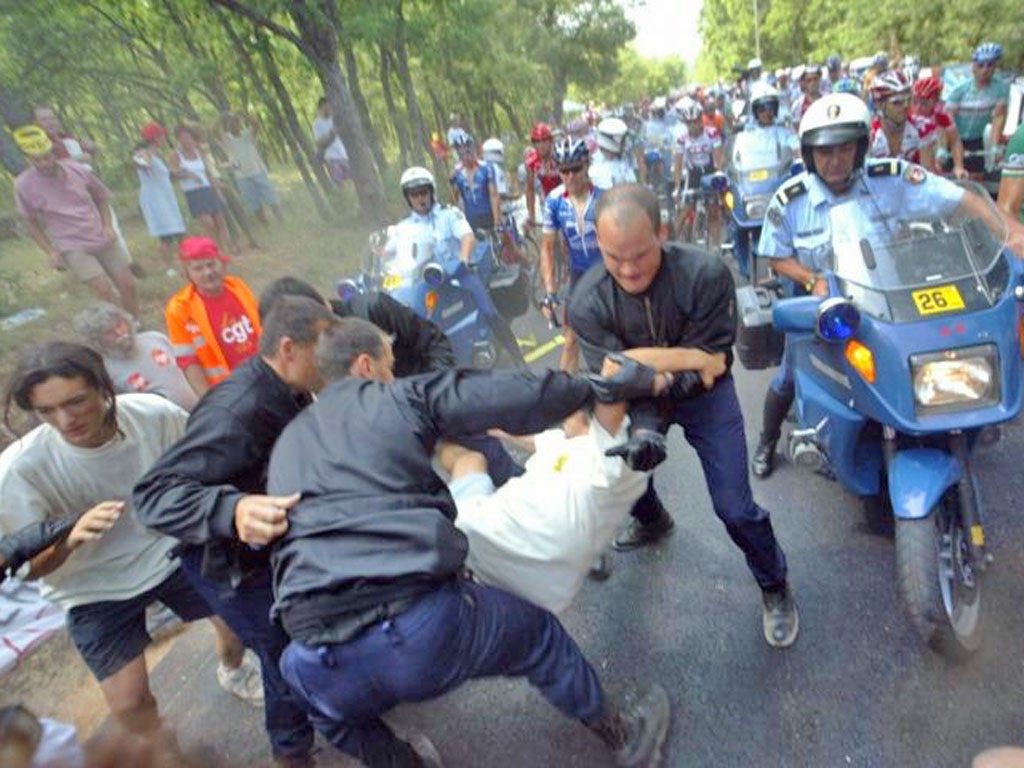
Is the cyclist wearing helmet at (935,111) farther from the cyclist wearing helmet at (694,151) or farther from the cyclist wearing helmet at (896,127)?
the cyclist wearing helmet at (694,151)

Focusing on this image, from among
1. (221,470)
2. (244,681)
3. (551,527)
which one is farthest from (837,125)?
(244,681)

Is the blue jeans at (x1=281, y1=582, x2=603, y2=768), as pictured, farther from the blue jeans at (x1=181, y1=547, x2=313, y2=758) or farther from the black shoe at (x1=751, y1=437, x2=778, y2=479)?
the black shoe at (x1=751, y1=437, x2=778, y2=479)

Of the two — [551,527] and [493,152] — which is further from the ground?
[493,152]

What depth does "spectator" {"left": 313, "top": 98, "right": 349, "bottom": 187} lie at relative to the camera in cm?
1327

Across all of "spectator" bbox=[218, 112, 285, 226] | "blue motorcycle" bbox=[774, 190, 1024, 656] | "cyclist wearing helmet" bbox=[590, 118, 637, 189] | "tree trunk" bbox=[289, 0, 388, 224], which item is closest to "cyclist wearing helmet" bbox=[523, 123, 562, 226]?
"cyclist wearing helmet" bbox=[590, 118, 637, 189]

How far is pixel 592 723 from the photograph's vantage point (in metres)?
2.18

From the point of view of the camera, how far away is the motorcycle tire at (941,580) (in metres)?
2.20

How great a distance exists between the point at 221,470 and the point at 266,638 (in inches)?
27.6

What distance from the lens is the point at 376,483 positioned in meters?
1.79

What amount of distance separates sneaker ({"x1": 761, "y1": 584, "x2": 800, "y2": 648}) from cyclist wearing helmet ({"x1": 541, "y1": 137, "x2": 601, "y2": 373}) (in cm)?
264

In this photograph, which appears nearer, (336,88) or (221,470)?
(221,470)

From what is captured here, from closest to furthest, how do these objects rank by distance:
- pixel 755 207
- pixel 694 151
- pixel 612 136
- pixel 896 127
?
pixel 896 127 → pixel 755 207 → pixel 612 136 → pixel 694 151

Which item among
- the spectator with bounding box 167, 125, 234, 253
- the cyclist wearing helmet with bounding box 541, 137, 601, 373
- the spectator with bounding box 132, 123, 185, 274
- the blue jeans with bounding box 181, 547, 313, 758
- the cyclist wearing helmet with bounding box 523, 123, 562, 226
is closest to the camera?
the blue jeans with bounding box 181, 547, 313, 758

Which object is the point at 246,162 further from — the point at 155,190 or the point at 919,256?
the point at 919,256
